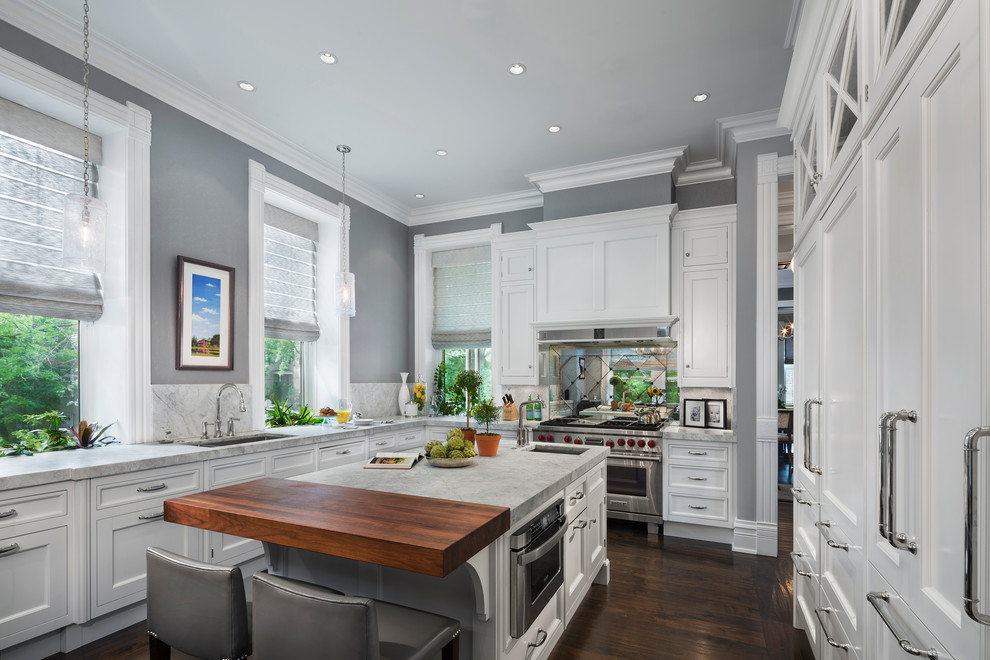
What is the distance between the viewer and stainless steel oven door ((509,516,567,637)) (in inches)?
75.3

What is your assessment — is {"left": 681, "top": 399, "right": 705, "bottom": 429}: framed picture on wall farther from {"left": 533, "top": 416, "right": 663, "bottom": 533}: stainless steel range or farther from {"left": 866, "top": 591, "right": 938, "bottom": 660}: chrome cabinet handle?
{"left": 866, "top": 591, "right": 938, "bottom": 660}: chrome cabinet handle

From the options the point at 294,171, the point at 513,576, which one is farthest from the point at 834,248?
the point at 294,171

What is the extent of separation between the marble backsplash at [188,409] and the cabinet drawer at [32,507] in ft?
2.89

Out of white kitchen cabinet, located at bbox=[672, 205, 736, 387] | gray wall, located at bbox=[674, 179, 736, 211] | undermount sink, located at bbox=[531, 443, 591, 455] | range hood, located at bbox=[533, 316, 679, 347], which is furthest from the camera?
gray wall, located at bbox=[674, 179, 736, 211]

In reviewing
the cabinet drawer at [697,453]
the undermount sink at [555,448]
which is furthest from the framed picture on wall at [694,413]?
the undermount sink at [555,448]

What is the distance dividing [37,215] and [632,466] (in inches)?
174

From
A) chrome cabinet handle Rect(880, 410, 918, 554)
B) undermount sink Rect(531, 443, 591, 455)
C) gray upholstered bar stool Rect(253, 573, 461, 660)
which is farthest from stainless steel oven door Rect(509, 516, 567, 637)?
chrome cabinet handle Rect(880, 410, 918, 554)

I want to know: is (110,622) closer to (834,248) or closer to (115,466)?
(115,466)

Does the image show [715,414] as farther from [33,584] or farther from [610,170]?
[33,584]

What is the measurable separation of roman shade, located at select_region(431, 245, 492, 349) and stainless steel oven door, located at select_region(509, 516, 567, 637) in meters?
3.59

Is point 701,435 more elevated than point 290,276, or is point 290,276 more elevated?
point 290,276

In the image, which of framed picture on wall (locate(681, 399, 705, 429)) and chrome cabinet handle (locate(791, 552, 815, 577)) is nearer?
chrome cabinet handle (locate(791, 552, 815, 577))

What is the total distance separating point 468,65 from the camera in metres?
3.23

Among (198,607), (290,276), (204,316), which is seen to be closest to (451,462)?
(198,607)
